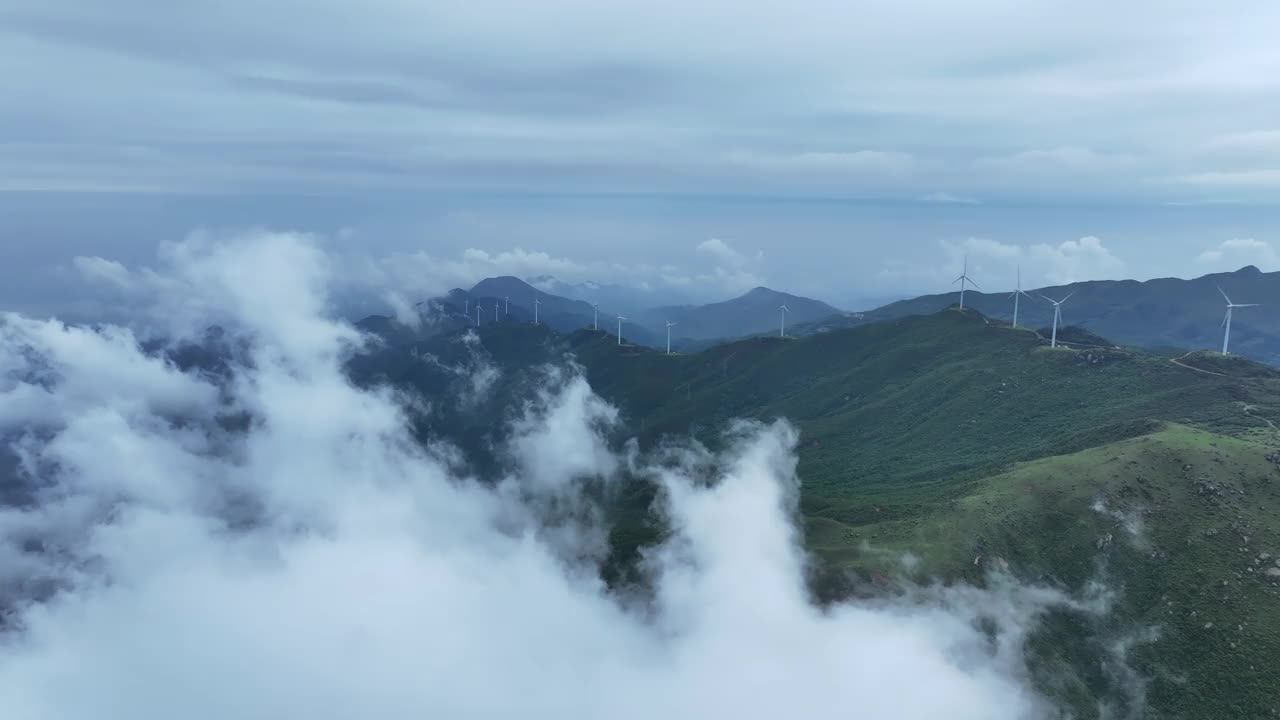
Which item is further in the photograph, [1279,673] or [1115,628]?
[1115,628]

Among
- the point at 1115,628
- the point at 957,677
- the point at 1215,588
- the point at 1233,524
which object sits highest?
the point at 1233,524

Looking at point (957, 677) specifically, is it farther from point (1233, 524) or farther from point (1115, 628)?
point (1233, 524)

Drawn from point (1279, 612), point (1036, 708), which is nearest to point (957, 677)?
point (1036, 708)

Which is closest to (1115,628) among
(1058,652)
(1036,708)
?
(1058,652)

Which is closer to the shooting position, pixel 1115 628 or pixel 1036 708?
pixel 1036 708

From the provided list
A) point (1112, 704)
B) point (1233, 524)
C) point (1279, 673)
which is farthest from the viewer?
point (1233, 524)

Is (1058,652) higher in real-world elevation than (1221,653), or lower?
lower

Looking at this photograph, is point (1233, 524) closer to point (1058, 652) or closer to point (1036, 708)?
point (1058, 652)

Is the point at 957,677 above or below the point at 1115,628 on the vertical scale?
below

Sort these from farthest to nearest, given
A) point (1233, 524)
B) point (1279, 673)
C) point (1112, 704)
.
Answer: point (1233, 524), point (1112, 704), point (1279, 673)
